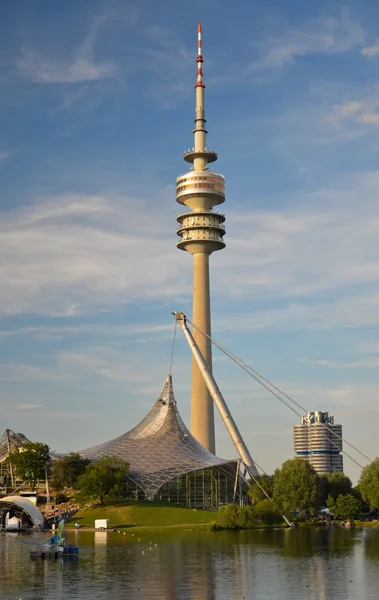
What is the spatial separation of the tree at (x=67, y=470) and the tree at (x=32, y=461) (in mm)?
2210

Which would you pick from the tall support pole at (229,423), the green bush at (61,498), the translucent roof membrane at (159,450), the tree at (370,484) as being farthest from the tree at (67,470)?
the tree at (370,484)

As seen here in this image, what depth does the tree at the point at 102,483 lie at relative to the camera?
125 metres

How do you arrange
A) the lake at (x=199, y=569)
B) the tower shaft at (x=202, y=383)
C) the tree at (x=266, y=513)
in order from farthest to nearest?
the tower shaft at (x=202, y=383)
the tree at (x=266, y=513)
the lake at (x=199, y=569)

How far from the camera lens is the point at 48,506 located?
13225cm

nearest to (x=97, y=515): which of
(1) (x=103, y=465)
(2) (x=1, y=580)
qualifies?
(1) (x=103, y=465)

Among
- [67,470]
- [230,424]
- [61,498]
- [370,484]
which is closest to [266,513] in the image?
[370,484]

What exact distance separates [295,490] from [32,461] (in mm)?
48205

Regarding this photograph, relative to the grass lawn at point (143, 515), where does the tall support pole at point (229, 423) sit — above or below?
above

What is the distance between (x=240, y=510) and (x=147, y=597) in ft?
201

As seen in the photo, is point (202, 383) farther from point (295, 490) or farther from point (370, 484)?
point (295, 490)

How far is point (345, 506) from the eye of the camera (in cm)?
12494

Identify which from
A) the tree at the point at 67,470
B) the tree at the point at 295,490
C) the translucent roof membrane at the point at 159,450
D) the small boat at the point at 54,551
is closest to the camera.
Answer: the small boat at the point at 54,551

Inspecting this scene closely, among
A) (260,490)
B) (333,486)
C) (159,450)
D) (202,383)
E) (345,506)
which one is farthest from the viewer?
(202,383)

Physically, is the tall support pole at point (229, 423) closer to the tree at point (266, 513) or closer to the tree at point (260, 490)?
the tree at point (260, 490)
